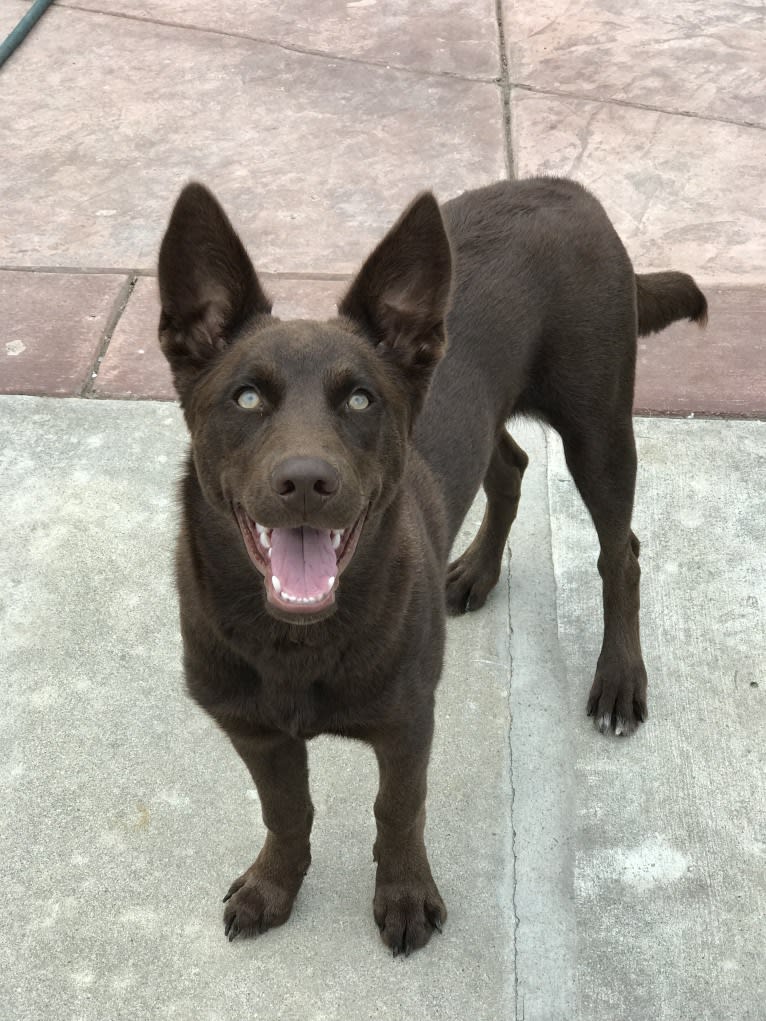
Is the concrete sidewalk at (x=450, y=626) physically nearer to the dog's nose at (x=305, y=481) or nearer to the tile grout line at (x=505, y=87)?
the tile grout line at (x=505, y=87)

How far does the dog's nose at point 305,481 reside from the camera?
2.23m

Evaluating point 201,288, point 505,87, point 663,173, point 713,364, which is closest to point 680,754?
point 201,288

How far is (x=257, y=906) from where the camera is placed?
9.54 ft

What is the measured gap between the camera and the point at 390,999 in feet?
9.11

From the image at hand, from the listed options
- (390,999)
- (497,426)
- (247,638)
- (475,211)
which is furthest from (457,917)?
(475,211)

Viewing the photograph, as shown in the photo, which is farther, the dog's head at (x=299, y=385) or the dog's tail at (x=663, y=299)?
the dog's tail at (x=663, y=299)

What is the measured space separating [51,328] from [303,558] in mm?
2796

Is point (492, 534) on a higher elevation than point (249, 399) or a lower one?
lower

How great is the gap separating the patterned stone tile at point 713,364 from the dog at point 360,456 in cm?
129

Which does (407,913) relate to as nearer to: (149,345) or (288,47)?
(149,345)

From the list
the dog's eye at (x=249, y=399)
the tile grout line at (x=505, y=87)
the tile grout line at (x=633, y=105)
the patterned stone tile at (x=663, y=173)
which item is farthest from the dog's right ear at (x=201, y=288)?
the tile grout line at (x=633, y=105)

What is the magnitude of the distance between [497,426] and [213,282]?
1001 mm

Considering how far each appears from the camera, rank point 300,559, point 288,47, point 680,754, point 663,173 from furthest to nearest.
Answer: point 288,47, point 663,173, point 680,754, point 300,559

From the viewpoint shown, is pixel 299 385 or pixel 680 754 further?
pixel 680 754
